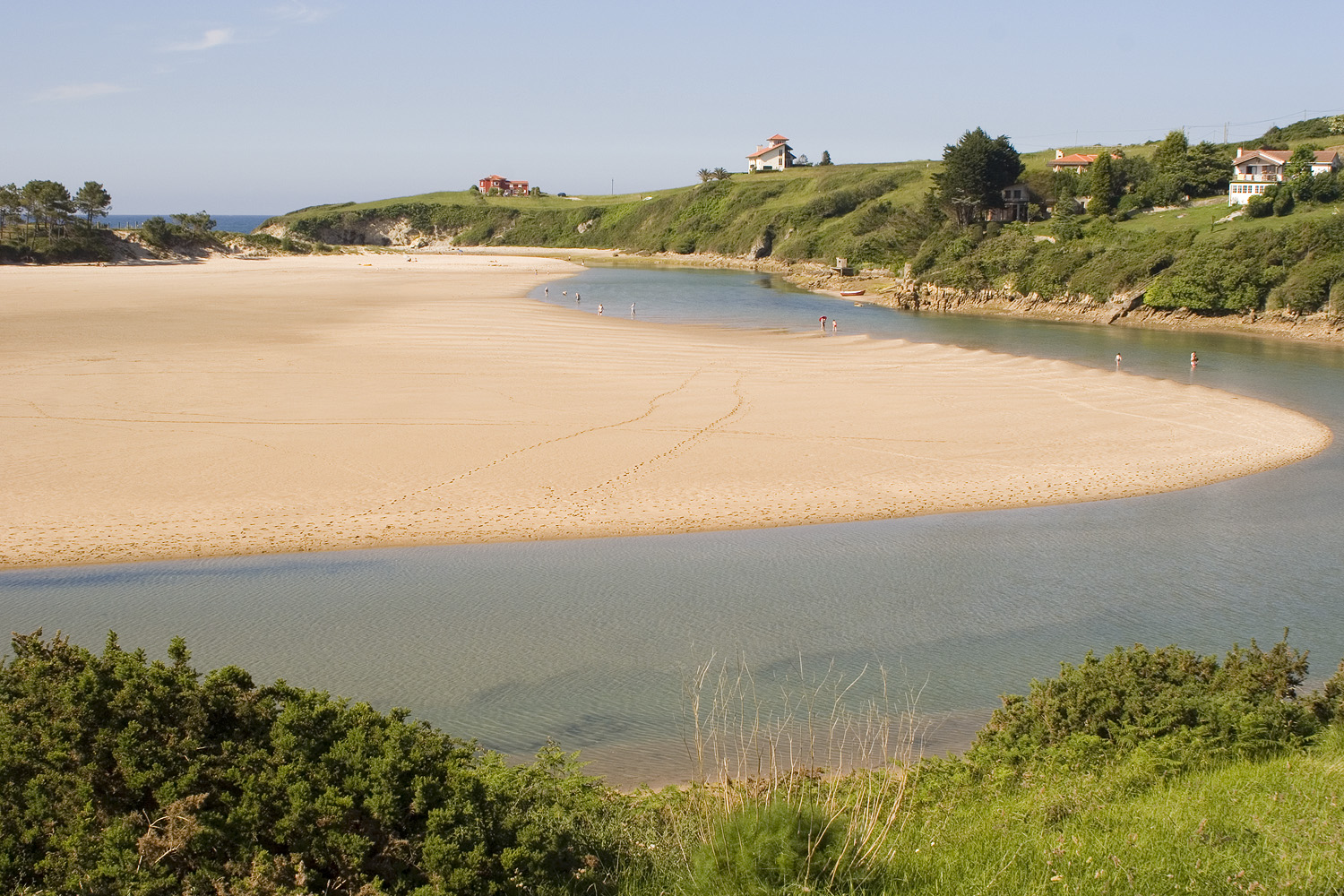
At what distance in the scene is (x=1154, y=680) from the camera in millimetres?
8891

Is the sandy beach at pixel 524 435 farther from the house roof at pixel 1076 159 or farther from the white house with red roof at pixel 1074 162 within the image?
the house roof at pixel 1076 159

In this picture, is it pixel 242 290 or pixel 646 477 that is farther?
pixel 242 290

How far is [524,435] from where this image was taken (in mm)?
22141

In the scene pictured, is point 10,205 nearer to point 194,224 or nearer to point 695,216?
point 194,224

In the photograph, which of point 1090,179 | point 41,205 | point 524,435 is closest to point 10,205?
point 41,205

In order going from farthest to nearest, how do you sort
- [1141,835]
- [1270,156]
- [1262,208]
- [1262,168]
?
1. [1262,168]
2. [1270,156]
3. [1262,208]
4. [1141,835]

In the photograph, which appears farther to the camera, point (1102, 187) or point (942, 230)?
point (942, 230)

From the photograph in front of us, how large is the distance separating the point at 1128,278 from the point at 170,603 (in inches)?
1859

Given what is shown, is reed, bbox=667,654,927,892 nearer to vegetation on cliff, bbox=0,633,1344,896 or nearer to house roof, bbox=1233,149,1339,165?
vegetation on cliff, bbox=0,633,1344,896

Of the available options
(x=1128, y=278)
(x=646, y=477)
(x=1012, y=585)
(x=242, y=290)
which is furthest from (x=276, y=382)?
(x=1128, y=278)

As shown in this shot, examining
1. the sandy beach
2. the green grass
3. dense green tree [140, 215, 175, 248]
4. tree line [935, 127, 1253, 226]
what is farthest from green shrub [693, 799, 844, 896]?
dense green tree [140, 215, 175, 248]

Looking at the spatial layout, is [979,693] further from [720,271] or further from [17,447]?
[720,271]

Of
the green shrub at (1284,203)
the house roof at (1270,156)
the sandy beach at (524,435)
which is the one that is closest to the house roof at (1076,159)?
the house roof at (1270,156)

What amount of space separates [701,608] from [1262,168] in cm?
6215
